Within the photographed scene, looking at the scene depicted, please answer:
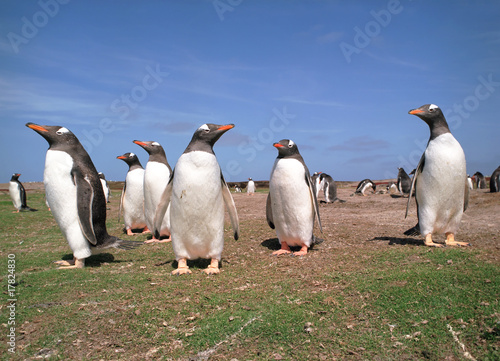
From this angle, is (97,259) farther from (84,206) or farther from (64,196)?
(64,196)

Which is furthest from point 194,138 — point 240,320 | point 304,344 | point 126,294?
point 304,344

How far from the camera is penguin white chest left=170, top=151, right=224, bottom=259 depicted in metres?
5.16

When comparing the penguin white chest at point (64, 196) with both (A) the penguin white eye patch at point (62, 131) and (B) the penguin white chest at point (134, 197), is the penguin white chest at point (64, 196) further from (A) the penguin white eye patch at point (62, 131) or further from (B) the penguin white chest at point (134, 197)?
(B) the penguin white chest at point (134, 197)

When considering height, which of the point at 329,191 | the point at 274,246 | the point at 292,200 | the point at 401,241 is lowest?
the point at 274,246

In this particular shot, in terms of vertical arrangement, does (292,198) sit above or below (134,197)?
above

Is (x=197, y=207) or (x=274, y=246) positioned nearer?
(x=197, y=207)

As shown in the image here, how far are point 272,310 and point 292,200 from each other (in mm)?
2706

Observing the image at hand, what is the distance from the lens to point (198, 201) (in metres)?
5.18

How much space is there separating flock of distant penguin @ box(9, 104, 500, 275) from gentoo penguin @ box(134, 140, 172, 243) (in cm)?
185

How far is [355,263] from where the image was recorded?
5.53 metres

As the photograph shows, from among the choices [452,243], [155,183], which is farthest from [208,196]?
[452,243]

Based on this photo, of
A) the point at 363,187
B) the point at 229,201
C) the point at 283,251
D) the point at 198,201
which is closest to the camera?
the point at 198,201

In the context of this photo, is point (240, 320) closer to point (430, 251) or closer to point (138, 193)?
point (430, 251)

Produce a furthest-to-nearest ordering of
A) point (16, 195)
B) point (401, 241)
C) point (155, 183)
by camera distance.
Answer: point (16, 195), point (155, 183), point (401, 241)
